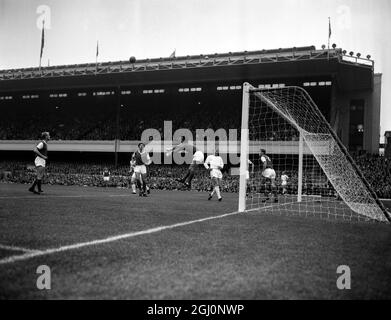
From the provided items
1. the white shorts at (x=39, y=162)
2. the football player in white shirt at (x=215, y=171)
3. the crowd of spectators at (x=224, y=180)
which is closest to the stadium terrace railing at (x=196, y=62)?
the crowd of spectators at (x=224, y=180)

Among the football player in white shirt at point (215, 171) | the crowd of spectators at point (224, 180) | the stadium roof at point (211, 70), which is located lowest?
the crowd of spectators at point (224, 180)

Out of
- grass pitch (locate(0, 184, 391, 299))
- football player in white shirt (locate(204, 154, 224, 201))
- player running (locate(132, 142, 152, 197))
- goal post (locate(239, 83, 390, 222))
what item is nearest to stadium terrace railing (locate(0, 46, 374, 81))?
goal post (locate(239, 83, 390, 222))

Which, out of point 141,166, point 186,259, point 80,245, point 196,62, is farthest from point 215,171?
point 196,62

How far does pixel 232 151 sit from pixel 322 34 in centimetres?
1257

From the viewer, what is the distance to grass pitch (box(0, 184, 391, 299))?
2.62 metres

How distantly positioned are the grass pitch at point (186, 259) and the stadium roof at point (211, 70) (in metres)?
22.3

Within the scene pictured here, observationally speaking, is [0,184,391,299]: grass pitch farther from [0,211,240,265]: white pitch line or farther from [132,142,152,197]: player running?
[132,142,152,197]: player running

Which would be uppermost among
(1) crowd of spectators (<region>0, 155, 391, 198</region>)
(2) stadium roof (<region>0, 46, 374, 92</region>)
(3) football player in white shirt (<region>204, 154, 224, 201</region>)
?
(2) stadium roof (<region>0, 46, 374, 92</region>)

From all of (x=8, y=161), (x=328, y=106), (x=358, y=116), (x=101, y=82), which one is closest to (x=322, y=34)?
(x=328, y=106)

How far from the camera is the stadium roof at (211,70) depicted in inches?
1142

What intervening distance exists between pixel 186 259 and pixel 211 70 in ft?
100

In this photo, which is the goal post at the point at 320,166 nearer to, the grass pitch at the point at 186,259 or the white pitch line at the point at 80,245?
the grass pitch at the point at 186,259

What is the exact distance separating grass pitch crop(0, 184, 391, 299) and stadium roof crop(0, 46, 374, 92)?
2229cm
